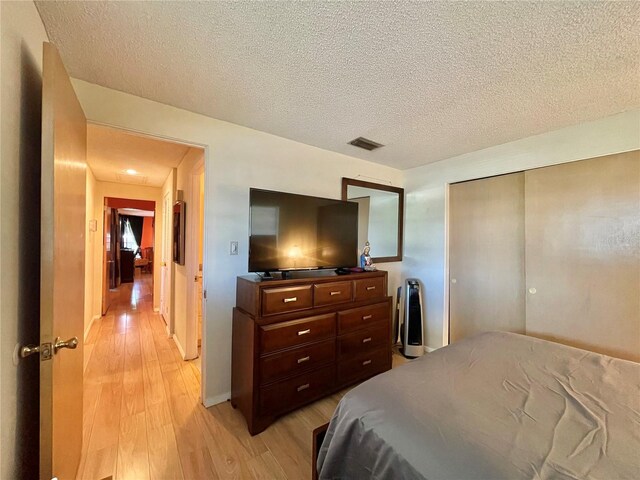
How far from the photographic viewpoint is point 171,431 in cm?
182

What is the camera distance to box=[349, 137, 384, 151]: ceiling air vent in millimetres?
2529

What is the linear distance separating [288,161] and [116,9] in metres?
1.54

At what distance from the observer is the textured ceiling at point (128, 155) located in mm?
2594

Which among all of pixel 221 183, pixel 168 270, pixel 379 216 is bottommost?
pixel 168 270

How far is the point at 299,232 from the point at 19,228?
5.36ft

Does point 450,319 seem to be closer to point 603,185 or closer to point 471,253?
point 471,253

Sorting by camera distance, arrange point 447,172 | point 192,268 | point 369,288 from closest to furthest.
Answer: point 369,288 < point 192,268 < point 447,172

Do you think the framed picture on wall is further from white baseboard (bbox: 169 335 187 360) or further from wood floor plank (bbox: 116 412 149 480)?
wood floor plank (bbox: 116 412 149 480)

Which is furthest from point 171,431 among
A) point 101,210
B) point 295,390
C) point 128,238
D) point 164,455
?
point 128,238

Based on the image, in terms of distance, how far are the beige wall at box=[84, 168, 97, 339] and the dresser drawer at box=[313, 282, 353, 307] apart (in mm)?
3508

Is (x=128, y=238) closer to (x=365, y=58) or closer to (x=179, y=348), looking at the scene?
(x=179, y=348)

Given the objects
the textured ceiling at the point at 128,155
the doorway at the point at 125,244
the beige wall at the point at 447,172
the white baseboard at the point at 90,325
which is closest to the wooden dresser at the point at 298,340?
the beige wall at the point at 447,172

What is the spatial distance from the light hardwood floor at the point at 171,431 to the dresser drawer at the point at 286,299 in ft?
2.77

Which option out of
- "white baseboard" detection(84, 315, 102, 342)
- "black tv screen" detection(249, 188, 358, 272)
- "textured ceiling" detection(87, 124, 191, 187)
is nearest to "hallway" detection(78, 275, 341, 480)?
"white baseboard" detection(84, 315, 102, 342)
